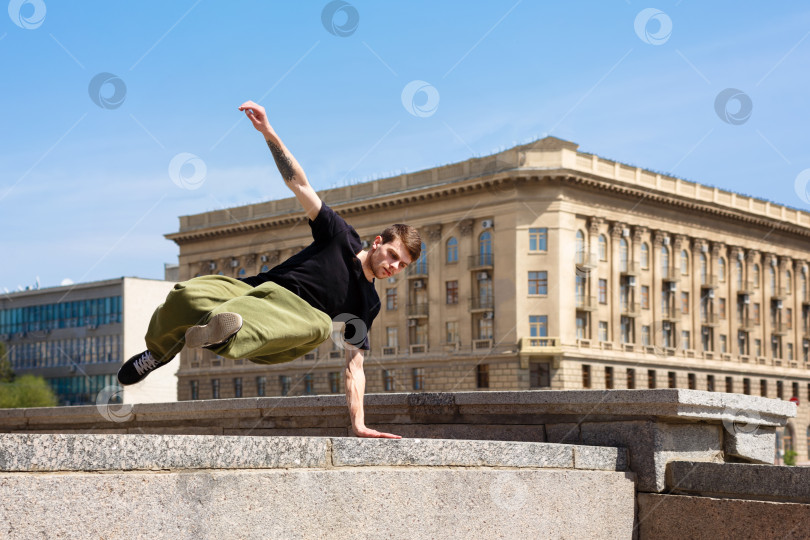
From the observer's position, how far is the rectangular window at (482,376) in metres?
59.6

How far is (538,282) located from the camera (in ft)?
192

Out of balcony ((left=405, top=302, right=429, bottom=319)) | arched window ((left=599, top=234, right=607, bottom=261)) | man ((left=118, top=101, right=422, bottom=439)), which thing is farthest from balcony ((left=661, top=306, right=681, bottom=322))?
man ((left=118, top=101, right=422, bottom=439))

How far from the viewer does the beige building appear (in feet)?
193

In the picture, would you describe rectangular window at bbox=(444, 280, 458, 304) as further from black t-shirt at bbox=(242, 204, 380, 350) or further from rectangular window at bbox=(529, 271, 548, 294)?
black t-shirt at bbox=(242, 204, 380, 350)

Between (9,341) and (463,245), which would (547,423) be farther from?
(9,341)

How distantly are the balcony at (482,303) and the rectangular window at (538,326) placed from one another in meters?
2.53

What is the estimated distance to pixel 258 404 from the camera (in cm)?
852

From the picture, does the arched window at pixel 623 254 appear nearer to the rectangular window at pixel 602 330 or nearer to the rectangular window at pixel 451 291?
the rectangular window at pixel 602 330

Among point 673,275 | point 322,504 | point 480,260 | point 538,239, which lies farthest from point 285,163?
point 673,275

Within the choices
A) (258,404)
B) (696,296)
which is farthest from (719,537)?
(696,296)

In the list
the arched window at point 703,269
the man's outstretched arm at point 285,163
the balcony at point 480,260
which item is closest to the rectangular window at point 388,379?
the balcony at point 480,260

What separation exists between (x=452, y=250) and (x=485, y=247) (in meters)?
2.54

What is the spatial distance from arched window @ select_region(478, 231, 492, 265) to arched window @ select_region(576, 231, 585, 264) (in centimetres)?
507

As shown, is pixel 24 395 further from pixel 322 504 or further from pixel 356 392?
pixel 322 504
